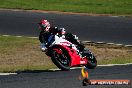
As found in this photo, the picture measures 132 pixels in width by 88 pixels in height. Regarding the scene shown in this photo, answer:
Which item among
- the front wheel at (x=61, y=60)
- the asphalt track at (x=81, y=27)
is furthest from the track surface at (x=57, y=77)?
the front wheel at (x=61, y=60)

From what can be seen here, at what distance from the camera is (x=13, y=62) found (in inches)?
824

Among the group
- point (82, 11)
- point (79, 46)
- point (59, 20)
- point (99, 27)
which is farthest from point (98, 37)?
point (79, 46)

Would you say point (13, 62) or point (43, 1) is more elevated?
point (43, 1)

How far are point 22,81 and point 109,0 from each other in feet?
84.4

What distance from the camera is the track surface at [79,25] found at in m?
27.4

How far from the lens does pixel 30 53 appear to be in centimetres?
2355

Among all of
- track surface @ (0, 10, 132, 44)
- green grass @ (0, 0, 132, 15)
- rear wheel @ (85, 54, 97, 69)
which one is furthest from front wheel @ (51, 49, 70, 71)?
green grass @ (0, 0, 132, 15)

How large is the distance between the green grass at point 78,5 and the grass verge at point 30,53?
8.09 m

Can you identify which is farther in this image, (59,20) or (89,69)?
(59,20)

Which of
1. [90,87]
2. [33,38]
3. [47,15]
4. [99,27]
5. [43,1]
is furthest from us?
[43,1]

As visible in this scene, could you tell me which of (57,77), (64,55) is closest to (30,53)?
(64,55)

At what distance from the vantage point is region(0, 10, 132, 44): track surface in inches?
1080

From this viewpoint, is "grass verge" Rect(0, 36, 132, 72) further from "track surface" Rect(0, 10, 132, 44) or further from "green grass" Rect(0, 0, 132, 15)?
"green grass" Rect(0, 0, 132, 15)

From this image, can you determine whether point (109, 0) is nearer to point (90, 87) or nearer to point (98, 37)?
point (98, 37)
